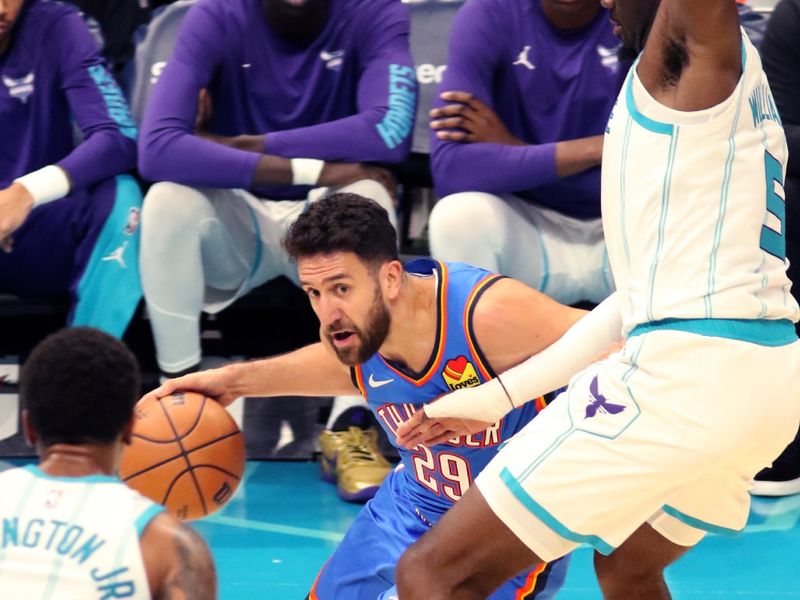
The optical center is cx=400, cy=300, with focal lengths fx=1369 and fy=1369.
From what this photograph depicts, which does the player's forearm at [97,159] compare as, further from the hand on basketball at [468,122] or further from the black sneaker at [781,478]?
the black sneaker at [781,478]

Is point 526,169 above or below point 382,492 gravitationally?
above

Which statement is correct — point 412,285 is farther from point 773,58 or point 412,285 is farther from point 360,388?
point 773,58

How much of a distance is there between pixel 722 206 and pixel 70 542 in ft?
4.67

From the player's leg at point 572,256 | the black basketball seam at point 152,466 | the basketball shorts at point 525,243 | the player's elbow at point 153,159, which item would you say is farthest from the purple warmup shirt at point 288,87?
the black basketball seam at point 152,466

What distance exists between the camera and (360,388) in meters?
3.76

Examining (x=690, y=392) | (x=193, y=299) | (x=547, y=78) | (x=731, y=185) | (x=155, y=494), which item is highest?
(x=731, y=185)

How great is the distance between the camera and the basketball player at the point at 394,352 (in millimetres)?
3490

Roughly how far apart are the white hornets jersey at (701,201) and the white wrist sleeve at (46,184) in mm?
3029

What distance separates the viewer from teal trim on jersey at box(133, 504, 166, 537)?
7.93ft

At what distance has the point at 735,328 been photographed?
2801 millimetres

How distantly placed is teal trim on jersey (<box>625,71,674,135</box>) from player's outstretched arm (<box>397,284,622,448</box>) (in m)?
0.65

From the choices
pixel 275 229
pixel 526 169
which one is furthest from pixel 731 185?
pixel 275 229

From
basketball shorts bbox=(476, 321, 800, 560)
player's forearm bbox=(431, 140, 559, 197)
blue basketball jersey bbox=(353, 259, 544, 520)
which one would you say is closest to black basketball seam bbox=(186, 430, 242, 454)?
blue basketball jersey bbox=(353, 259, 544, 520)

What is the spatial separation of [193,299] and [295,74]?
1005 millimetres
